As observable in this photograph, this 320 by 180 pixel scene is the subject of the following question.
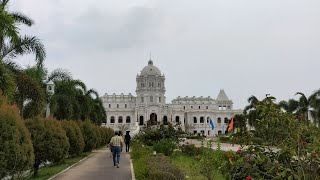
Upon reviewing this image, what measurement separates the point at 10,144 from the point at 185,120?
126m

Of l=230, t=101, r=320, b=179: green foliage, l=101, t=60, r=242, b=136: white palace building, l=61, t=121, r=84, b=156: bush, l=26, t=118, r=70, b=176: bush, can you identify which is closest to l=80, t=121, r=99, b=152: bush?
l=61, t=121, r=84, b=156: bush

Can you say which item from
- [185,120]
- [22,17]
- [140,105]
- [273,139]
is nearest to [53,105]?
[22,17]

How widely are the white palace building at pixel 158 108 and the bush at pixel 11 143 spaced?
366 ft

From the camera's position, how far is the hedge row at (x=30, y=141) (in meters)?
9.84

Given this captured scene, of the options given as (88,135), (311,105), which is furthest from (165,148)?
(311,105)

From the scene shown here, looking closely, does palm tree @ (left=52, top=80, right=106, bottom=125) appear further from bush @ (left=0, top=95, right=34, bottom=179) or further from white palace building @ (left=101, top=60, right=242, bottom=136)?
white palace building @ (left=101, top=60, right=242, bottom=136)

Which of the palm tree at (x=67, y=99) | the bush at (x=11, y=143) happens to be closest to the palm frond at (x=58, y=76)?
the palm tree at (x=67, y=99)

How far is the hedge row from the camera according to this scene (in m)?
9.84

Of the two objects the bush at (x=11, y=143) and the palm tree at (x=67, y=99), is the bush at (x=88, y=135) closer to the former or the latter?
the palm tree at (x=67, y=99)

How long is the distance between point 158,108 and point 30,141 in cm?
11437

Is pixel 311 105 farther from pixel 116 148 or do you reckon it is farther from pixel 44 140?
pixel 44 140

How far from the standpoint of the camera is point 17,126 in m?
10.3

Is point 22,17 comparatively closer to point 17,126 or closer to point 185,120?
point 17,126

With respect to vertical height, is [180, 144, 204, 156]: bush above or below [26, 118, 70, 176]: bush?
below
